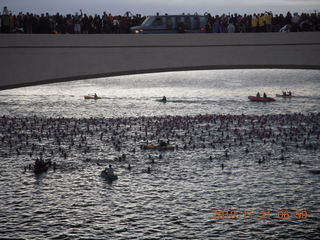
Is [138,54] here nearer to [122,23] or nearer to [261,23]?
[122,23]

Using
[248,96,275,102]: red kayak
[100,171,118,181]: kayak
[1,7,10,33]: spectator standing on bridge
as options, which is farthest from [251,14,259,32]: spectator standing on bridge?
[248,96,275,102]: red kayak

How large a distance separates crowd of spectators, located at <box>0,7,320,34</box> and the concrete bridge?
0.85 metres

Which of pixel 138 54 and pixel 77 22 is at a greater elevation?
pixel 77 22

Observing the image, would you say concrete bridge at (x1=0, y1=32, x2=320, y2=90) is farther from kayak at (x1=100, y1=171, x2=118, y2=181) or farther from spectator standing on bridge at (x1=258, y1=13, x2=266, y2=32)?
kayak at (x1=100, y1=171, x2=118, y2=181)

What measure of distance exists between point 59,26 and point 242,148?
16164 mm

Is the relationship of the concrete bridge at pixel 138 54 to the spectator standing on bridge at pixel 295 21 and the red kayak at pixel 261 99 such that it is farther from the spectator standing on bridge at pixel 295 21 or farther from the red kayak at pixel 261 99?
the red kayak at pixel 261 99

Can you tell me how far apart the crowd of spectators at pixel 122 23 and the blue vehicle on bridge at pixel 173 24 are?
0.91m

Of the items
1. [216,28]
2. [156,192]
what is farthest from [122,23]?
[156,192]

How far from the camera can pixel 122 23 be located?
40250 millimetres

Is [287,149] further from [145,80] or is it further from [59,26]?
[145,80]

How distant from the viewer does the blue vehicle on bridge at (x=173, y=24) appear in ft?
136

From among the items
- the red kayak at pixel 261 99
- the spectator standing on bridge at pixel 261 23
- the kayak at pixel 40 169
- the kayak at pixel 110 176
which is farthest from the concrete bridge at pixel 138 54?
the red kayak at pixel 261 99
